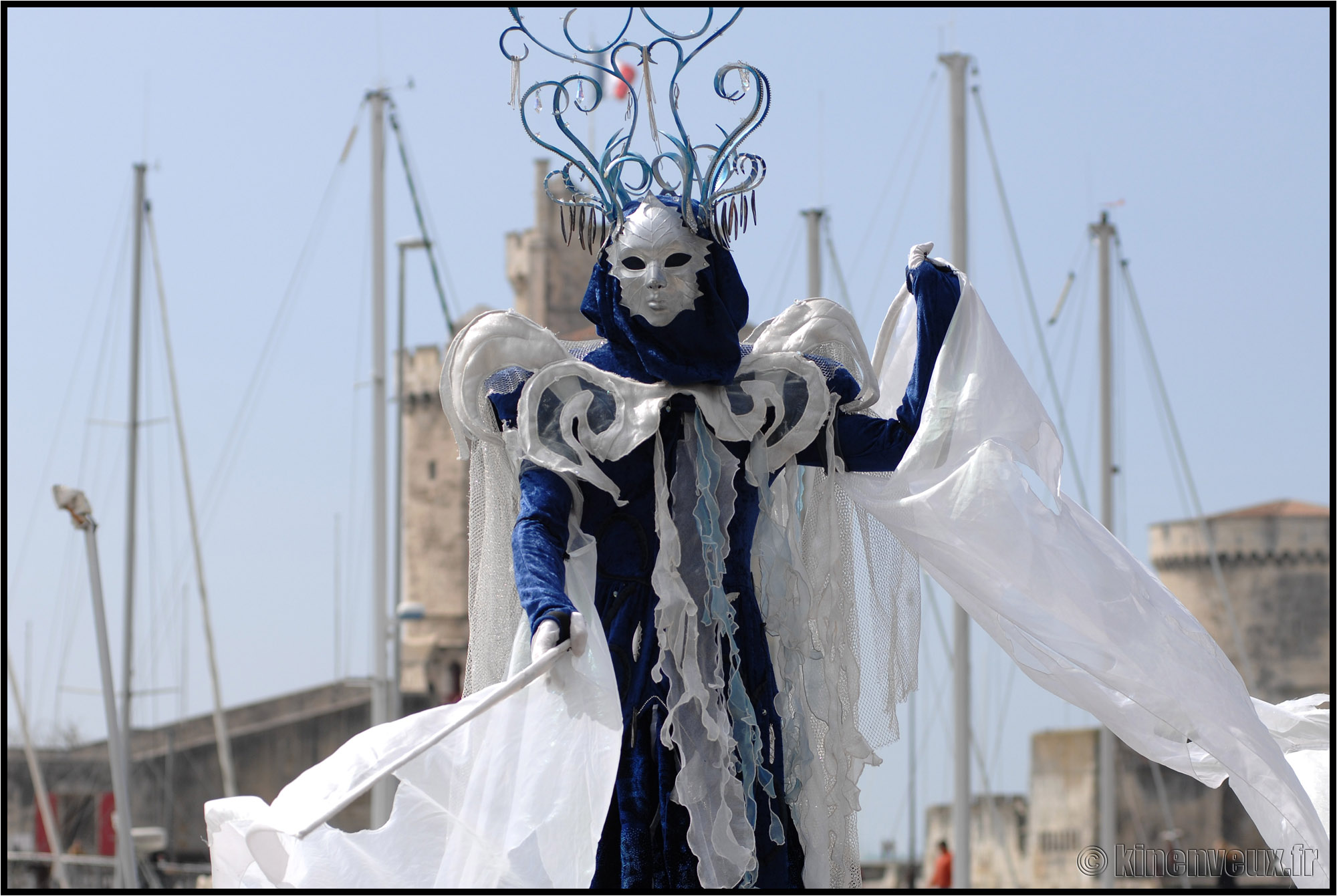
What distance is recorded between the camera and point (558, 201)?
4062mm

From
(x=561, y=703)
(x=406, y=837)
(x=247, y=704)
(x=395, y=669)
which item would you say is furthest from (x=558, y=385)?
(x=247, y=704)

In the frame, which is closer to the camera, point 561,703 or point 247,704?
point 561,703

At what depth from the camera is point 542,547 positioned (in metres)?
3.80

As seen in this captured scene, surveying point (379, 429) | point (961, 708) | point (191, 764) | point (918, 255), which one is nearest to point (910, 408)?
point (918, 255)

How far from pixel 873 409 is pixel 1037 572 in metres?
0.76

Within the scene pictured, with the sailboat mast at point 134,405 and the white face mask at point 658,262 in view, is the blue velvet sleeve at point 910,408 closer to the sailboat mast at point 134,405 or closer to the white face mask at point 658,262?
the white face mask at point 658,262

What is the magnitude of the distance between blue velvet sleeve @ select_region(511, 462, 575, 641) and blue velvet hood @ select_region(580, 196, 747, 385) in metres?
0.34

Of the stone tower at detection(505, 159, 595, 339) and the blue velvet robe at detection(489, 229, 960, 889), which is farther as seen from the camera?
the stone tower at detection(505, 159, 595, 339)

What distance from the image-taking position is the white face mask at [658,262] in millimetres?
3949

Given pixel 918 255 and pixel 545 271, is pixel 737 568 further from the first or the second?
pixel 545 271

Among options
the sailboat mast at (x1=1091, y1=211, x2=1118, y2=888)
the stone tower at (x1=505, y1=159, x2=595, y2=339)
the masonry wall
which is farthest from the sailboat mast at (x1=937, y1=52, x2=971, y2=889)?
the stone tower at (x1=505, y1=159, x2=595, y2=339)

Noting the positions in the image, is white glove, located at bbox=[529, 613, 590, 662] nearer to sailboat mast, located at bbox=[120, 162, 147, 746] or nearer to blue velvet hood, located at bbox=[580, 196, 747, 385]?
blue velvet hood, located at bbox=[580, 196, 747, 385]

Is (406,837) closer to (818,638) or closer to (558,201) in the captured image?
(818,638)

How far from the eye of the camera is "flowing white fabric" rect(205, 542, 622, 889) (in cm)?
340
